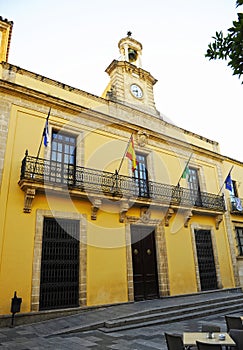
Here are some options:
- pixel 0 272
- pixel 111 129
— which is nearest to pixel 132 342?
pixel 0 272

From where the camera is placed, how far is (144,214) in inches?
459

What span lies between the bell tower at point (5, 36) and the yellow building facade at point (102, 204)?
95 mm

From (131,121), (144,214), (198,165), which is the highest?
(131,121)

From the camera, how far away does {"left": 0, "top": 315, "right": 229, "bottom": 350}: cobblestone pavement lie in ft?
18.3

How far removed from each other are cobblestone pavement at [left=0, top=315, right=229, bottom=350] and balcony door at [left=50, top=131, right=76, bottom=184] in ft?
15.7

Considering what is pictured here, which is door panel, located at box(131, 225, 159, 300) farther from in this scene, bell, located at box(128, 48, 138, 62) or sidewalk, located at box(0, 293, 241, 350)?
bell, located at box(128, 48, 138, 62)

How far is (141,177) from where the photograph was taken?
1272cm

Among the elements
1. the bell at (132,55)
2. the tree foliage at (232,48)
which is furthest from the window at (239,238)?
the tree foliage at (232,48)

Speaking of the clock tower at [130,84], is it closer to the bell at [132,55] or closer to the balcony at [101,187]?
the bell at [132,55]

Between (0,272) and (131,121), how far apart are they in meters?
8.89

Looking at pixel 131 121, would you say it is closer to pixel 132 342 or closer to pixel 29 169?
pixel 29 169

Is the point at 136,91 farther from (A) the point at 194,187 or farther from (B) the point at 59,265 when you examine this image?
(B) the point at 59,265

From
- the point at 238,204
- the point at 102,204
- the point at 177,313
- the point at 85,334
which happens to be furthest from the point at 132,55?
the point at 85,334

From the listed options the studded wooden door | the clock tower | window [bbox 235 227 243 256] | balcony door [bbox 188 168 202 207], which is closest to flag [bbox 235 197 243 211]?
window [bbox 235 227 243 256]
